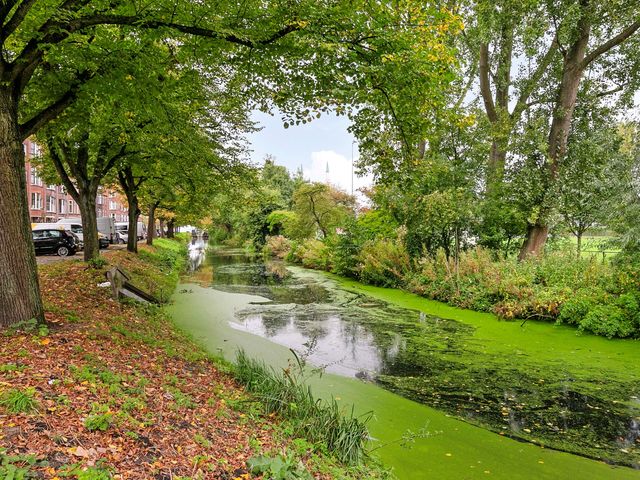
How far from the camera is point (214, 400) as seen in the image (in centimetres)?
503

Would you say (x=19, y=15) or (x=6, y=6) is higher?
(x=6, y=6)

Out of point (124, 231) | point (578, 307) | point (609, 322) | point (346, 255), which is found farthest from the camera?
point (124, 231)

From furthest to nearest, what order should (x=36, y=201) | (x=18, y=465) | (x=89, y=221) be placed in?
(x=36, y=201)
(x=89, y=221)
(x=18, y=465)

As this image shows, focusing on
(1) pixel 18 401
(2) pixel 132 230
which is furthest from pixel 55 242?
(1) pixel 18 401

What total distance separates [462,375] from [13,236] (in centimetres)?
735

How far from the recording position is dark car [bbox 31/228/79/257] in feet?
65.0

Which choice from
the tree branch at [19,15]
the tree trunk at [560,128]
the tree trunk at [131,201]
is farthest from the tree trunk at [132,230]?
the tree trunk at [560,128]

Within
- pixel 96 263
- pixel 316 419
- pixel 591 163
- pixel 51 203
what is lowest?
pixel 316 419

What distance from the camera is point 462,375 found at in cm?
768

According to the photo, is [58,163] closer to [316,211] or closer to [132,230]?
[132,230]

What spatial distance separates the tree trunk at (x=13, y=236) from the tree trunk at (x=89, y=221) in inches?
330

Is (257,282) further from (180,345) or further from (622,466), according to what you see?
(622,466)

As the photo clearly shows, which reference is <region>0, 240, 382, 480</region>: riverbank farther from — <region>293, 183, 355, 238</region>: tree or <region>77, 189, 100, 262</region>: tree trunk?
<region>293, 183, 355, 238</region>: tree

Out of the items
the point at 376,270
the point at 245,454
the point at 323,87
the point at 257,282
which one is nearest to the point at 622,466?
the point at 245,454
